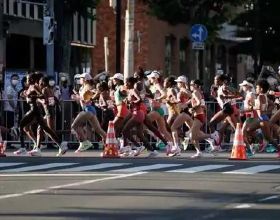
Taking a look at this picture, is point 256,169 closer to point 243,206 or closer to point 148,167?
point 148,167

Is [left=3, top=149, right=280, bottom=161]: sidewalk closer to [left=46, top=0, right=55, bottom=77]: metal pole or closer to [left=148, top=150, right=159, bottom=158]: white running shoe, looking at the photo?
[left=148, top=150, right=159, bottom=158]: white running shoe

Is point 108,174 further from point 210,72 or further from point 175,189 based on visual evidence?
point 210,72

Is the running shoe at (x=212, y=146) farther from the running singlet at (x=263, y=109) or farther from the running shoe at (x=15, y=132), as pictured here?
the running shoe at (x=15, y=132)

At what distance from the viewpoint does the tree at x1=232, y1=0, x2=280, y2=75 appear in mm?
48734

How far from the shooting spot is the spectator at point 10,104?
25922 millimetres

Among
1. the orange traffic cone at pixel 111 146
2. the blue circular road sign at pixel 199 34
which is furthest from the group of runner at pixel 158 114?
the blue circular road sign at pixel 199 34

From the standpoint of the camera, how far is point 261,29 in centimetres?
5169

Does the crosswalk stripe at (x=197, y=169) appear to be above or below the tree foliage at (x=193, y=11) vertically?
below

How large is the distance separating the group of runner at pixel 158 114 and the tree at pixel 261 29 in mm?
23066

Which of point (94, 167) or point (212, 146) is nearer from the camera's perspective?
point (94, 167)

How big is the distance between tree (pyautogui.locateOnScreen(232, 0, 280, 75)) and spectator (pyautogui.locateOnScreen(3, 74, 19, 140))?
21.4 metres

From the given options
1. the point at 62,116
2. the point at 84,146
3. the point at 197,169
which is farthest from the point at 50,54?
the point at 197,169

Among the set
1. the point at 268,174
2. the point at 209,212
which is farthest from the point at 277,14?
the point at 209,212

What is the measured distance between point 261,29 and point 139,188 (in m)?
37.0
